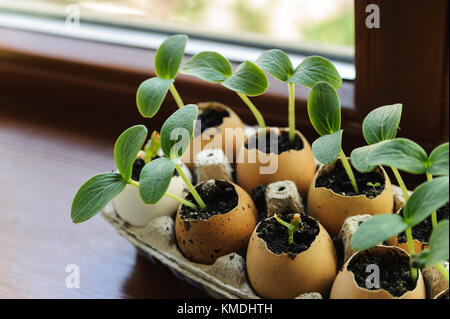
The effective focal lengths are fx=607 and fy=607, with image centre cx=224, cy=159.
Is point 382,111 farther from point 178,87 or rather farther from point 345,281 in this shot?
point 178,87

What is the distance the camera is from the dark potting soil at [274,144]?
767 mm

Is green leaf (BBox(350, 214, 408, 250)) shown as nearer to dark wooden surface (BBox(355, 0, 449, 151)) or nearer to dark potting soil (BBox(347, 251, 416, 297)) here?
dark potting soil (BBox(347, 251, 416, 297))

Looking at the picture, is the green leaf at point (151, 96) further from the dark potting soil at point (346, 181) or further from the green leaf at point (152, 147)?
the dark potting soil at point (346, 181)

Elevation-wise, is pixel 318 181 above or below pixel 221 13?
below

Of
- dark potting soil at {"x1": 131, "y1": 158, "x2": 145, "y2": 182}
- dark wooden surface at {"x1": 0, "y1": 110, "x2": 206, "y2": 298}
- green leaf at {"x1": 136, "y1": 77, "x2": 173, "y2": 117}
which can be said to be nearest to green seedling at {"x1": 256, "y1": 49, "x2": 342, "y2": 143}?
green leaf at {"x1": 136, "y1": 77, "x2": 173, "y2": 117}

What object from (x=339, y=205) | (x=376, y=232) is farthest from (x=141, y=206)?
(x=376, y=232)

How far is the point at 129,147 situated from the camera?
2.04ft

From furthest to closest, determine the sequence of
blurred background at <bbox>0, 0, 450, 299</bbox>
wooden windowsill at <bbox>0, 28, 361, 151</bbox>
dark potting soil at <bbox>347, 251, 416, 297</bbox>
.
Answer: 1. wooden windowsill at <bbox>0, 28, 361, 151</bbox>
2. blurred background at <bbox>0, 0, 450, 299</bbox>
3. dark potting soil at <bbox>347, 251, 416, 297</bbox>

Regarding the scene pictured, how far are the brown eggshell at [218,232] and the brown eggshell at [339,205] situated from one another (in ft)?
0.25

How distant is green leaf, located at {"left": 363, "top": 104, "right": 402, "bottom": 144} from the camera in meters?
0.60

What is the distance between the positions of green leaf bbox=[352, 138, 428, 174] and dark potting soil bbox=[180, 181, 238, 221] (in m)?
0.22

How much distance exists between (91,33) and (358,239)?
2.77 ft

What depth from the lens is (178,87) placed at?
3.43 ft

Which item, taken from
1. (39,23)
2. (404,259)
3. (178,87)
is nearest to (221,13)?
(178,87)
